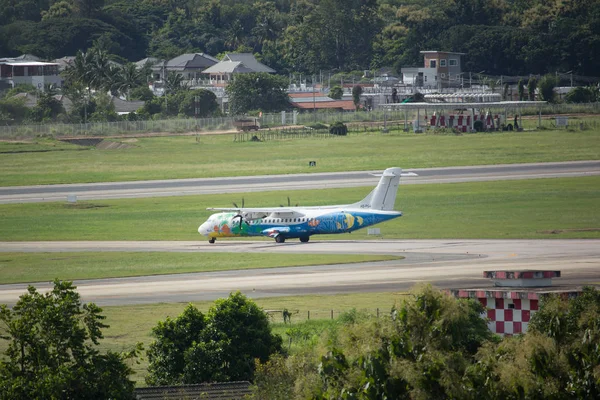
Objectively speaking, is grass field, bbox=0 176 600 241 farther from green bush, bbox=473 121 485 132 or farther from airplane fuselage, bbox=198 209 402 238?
green bush, bbox=473 121 485 132

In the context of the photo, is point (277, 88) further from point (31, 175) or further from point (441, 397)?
point (441, 397)

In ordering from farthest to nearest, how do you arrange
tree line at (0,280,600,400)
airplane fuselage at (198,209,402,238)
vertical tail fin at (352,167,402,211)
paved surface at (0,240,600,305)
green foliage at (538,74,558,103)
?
green foliage at (538,74,558,103)
vertical tail fin at (352,167,402,211)
airplane fuselage at (198,209,402,238)
paved surface at (0,240,600,305)
tree line at (0,280,600,400)

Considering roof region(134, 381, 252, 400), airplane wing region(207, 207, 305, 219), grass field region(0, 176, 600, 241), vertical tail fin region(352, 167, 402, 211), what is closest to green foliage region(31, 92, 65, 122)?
grass field region(0, 176, 600, 241)

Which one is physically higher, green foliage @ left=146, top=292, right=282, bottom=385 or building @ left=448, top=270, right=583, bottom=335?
building @ left=448, top=270, right=583, bottom=335

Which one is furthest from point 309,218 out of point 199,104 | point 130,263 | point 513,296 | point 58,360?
point 199,104

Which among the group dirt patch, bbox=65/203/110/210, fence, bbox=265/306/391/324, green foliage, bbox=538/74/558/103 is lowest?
dirt patch, bbox=65/203/110/210

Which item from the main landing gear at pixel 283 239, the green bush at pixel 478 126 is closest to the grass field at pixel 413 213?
the main landing gear at pixel 283 239

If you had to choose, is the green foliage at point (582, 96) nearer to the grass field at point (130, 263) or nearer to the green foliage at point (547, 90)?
the green foliage at point (547, 90)
